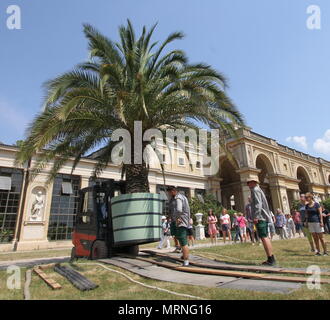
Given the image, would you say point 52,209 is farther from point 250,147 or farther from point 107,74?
point 250,147

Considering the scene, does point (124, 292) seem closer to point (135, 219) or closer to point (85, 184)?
point (135, 219)

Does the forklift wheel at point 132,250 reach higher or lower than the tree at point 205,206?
lower

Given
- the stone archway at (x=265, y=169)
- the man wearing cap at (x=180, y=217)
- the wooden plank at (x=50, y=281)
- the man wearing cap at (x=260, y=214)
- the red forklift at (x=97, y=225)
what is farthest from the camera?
the stone archway at (x=265, y=169)

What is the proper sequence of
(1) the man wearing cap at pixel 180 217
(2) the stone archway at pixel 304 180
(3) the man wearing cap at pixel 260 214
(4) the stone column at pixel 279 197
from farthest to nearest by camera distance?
(2) the stone archway at pixel 304 180 < (4) the stone column at pixel 279 197 < (1) the man wearing cap at pixel 180 217 < (3) the man wearing cap at pixel 260 214

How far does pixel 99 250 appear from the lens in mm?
7523

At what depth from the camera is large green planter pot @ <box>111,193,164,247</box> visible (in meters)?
7.03

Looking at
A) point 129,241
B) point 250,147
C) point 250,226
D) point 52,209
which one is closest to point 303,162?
point 250,147

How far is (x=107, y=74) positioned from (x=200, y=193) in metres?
26.7

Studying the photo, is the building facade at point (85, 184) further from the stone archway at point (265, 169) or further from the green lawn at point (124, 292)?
the green lawn at point (124, 292)

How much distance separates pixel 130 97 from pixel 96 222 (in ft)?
13.7

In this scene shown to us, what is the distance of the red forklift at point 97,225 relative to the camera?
301 inches

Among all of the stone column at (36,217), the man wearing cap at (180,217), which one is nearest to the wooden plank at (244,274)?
the man wearing cap at (180,217)

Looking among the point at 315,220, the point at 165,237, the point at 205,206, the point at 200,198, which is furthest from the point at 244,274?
the point at 200,198

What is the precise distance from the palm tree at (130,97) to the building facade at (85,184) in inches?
74.5
